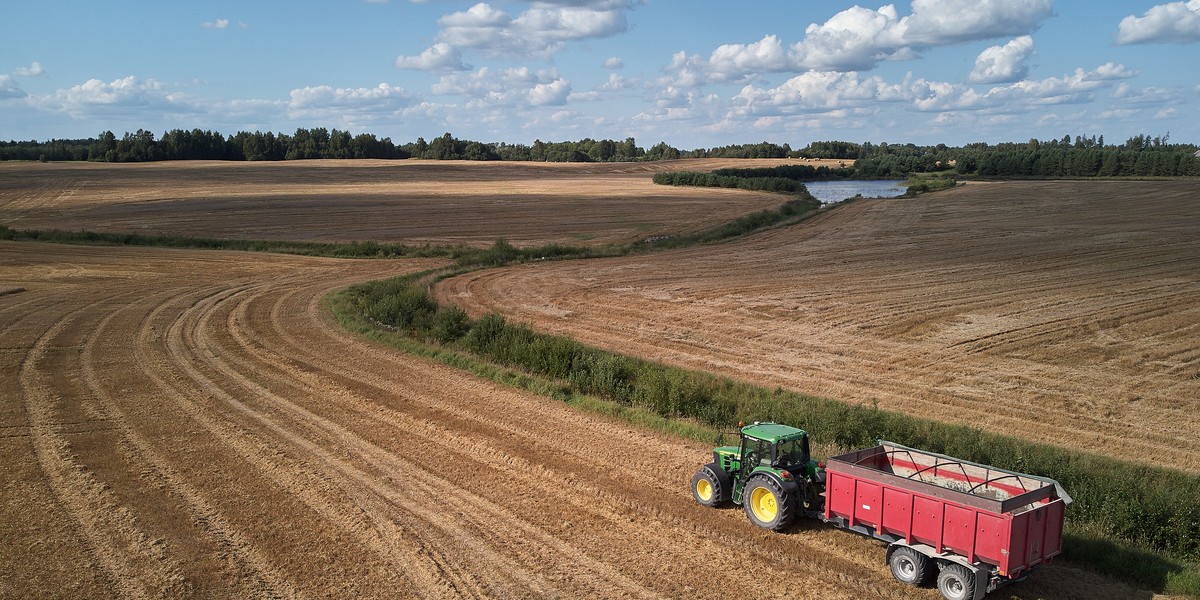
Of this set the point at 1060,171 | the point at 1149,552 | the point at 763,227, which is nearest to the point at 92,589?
the point at 1149,552

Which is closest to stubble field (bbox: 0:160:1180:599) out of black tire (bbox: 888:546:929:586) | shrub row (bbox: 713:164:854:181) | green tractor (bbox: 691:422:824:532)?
black tire (bbox: 888:546:929:586)

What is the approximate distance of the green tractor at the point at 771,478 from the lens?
1144 cm

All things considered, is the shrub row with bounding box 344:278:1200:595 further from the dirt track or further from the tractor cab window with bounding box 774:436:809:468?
the tractor cab window with bounding box 774:436:809:468

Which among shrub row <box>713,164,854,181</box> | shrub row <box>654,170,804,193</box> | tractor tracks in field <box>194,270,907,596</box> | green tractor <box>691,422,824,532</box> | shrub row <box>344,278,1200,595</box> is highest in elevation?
shrub row <box>713,164,854,181</box>

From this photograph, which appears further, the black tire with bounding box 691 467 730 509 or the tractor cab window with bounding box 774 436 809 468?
the black tire with bounding box 691 467 730 509

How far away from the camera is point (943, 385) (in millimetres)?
19766

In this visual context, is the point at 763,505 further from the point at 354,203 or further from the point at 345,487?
the point at 354,203

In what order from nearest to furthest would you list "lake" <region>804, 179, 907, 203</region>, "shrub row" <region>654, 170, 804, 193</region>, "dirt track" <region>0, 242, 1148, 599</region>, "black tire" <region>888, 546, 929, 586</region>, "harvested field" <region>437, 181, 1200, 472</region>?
"black tire" <region>888, 546, 929, 586</region> → "dirt track" <region>0, 242, 1148, 599</region> → "harvested field" <region>437, 181, 1200, 472</region> → "lake" <region>804, 179, 907, 203</region> → "shrub row" <region>654, 170, 804, 193</region>

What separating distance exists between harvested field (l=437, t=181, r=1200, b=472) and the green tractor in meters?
6.94

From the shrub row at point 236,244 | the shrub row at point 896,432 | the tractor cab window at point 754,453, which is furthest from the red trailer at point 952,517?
the shrub row at point 236,244

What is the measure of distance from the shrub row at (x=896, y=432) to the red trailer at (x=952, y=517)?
160 centimetres

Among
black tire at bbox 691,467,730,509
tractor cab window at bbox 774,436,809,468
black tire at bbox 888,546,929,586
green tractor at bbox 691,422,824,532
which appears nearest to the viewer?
black tire at bbox 888,546,929,586

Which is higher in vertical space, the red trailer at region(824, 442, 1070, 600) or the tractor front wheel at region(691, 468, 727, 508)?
the red trailer at region(824, 442, 1070, 600)

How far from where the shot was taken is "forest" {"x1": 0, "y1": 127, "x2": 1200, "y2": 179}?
355 ft
